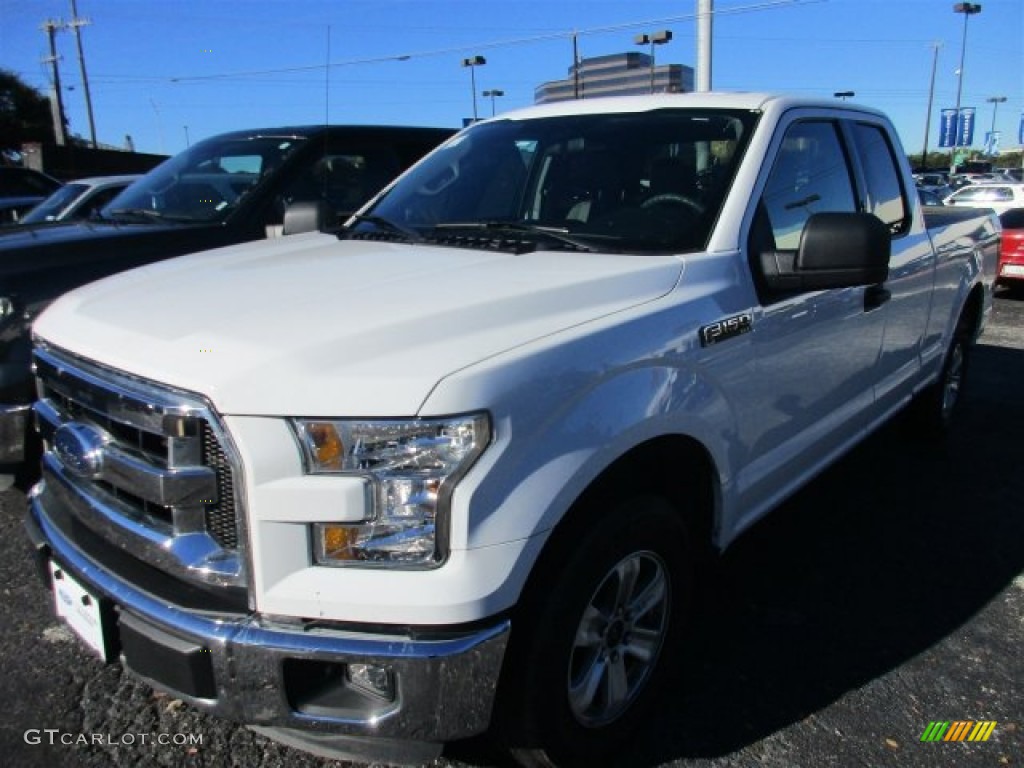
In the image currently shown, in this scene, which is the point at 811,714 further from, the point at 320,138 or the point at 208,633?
the point at 320,138

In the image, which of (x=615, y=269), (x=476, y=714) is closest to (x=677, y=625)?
(x=476, y=714)

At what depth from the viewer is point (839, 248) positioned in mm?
2475

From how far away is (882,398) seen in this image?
3785 mm

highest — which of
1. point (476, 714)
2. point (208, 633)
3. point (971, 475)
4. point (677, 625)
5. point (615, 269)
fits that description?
point (615, 269)

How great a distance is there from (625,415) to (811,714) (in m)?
1.26

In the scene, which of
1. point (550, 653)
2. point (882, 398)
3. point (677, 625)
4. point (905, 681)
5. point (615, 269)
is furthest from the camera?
point (882, 398)

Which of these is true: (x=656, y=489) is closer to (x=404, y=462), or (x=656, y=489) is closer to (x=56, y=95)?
(x=404, y=462)

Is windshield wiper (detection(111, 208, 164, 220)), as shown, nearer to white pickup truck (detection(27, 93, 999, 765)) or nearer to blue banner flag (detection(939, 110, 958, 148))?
white pickup truck (detection(27, 93, 999, 765))

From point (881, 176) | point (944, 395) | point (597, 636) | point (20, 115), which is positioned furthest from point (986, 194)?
point (20, 115)

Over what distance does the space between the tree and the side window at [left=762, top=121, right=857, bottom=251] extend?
41.3 metres

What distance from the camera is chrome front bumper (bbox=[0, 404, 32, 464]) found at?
10.8 feet

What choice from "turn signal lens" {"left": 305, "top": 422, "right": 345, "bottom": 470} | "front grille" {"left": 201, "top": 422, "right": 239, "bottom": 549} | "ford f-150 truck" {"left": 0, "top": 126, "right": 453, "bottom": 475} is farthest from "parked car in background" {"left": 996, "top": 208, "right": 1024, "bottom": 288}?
"front grille" {"left": 201, "top": 422, "right": 239, "bottom": 549}

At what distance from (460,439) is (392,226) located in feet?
5.58

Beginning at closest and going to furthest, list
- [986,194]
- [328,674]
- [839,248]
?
[328,674]
[839,248]
[986,194]
